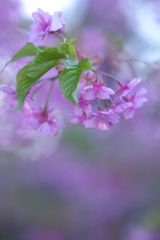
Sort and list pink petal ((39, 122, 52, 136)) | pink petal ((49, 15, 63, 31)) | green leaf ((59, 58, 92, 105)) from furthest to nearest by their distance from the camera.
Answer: pink petal ((39, 122, 52, 136)) → pink petal ((49, 15, 63, 31)) → green leaf ((59, 58, 92, 105))

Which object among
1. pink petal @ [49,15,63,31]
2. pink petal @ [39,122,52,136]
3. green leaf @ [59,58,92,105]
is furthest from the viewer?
pink petal @ [39,122,52,136]

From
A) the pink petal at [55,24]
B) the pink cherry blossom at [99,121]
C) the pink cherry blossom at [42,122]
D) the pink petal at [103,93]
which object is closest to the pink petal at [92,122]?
the pink cherry blossom at [99,121]

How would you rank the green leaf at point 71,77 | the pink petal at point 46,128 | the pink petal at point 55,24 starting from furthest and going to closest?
the pink petal at point 46,128 → the pink petal at point 55,24 → the green leaf at point 71,77

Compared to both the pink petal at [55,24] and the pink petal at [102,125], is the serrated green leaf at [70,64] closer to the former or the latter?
the pink petal at [55,24]

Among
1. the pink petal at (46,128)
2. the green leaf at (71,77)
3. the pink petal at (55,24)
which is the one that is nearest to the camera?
the green leaf at (71,77)

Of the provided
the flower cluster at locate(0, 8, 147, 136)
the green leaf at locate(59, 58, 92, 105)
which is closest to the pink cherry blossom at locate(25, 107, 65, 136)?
the flower cluster at locate(0, 8, 147, 136)

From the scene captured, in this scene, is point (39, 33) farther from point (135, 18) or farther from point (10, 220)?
point (10, 220)

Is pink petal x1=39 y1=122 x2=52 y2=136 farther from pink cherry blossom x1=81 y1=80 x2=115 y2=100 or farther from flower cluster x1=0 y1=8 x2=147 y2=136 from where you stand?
pink cherry blossom x1=81 y1=80 x2=115 y2=100
